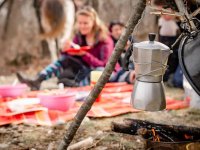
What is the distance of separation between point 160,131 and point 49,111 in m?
1.35

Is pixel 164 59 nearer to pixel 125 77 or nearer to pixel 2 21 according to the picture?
pixel 125 77

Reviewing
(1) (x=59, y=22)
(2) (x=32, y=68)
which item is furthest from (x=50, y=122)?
(2) (x=32, y=68)

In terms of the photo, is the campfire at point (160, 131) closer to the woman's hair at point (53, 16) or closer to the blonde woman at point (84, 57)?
the blonde woman at point (84, 57)

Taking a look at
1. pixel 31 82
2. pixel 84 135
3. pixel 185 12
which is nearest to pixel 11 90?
pixel 31 82

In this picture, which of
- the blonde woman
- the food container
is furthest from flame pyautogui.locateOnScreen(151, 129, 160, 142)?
the blonde woman

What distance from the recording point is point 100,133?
3.12 metres

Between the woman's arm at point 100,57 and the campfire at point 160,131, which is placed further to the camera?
the woman's arm at point 100,57

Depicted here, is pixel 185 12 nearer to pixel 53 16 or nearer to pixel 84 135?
pixel 84 135

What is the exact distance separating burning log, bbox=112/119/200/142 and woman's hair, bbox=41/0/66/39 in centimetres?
405

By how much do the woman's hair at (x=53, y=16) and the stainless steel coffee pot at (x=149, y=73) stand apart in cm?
450

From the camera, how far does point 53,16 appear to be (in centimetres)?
653

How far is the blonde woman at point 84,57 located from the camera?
5105mm

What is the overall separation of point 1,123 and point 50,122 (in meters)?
0.45

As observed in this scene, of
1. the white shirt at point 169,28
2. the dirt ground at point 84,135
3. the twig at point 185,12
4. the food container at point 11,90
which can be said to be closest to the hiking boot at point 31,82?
the food container at point 11,90
